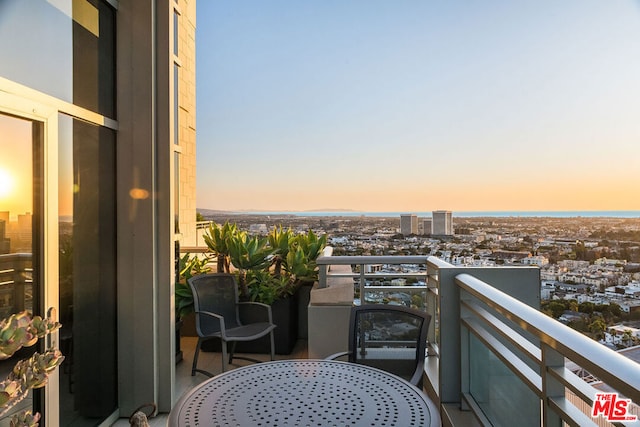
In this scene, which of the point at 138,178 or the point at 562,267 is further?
the point at 562,267

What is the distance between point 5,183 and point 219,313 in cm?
246

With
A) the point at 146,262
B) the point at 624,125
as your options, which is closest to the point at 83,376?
the point at 146,262

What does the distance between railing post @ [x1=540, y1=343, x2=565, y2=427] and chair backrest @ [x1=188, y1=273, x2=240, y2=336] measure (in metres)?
3.02

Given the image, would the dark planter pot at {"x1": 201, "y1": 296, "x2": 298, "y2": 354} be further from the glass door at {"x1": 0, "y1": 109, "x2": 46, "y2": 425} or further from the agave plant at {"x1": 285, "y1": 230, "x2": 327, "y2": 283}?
the glass door at {"x1": 0, "y1": 109, "x2": 46, "y2": 425}

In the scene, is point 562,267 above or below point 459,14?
below

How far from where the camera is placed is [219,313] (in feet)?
13.2

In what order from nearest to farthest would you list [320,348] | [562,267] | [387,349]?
1. [387,349]
2. [562,267]
3. [320,348]

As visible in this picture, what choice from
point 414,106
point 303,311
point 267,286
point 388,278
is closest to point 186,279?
point 267,286

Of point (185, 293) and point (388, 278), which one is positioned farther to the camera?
point (185, 293)

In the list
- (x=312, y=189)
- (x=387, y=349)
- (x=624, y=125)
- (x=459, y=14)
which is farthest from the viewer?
(x=312, y=189)

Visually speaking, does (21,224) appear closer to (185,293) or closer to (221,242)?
(185,293)

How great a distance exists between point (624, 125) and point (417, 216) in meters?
3.90

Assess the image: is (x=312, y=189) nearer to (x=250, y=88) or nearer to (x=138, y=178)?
(x=250, y=88)

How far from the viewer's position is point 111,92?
2.99 metres
